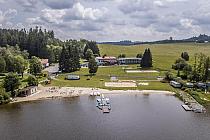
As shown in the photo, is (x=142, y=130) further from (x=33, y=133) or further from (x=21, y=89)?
(x=21, y=89)

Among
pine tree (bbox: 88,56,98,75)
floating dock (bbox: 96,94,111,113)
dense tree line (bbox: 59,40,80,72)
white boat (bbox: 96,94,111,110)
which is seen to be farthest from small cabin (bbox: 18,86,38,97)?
dense tree line (bbox: 59,40,80,72)

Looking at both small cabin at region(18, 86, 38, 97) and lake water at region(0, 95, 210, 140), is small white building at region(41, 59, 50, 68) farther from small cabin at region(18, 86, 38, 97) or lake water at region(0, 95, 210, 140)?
lake water at region(0, 95, 210, 140)

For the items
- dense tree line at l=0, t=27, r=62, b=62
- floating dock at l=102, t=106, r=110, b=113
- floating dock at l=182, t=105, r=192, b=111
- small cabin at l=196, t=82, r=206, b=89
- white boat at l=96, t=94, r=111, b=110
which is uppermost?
dense tree line at l=0, t=27, r=62, b=62

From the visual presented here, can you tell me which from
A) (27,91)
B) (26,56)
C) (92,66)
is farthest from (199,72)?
(26,56)

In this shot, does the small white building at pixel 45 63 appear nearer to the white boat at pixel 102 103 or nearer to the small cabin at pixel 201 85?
the white boat at pixel 102 103

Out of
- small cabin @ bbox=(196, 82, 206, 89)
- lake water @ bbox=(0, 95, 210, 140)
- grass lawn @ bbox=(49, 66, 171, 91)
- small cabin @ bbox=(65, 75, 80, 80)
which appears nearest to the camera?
lake water @ bbox=(0, 95, 210, 140)

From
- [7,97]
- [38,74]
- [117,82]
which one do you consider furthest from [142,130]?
[38,74]

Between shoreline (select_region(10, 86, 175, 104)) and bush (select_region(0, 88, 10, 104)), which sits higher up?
bush (select_region(0, 88, 10, 104))

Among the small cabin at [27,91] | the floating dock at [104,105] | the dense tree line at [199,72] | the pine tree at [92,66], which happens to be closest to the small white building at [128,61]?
the pine tree at [92,66]
